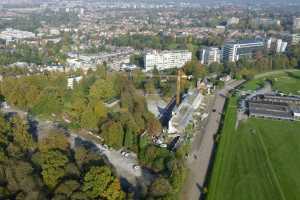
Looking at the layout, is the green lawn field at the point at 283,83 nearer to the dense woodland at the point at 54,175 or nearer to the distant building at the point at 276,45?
the distant building at the point at 276,45

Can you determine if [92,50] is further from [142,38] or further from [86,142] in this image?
[86,142]

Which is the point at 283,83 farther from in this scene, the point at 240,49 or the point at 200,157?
the point at 200,157

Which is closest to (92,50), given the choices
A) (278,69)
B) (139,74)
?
(139,74)

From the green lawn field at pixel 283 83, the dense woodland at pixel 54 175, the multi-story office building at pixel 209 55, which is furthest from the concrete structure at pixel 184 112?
the multi-story office building at pixel 209 55

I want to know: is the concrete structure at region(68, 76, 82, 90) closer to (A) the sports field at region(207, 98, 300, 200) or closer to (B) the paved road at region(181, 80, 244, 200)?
(B) the paved road at region(181, 80, 244, 200)

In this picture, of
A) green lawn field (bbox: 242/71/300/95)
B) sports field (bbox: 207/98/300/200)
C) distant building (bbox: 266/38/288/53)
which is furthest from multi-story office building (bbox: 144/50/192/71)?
sports field (bbox: 207/98/300/200)

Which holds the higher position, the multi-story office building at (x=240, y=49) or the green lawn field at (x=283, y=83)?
the multi-story office building at (x=240, y=49)

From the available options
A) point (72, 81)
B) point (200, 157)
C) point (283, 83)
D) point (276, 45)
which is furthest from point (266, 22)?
point (200, 157)

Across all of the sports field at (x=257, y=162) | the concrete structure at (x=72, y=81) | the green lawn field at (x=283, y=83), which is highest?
the concrete structure at (x=72, y=81)
